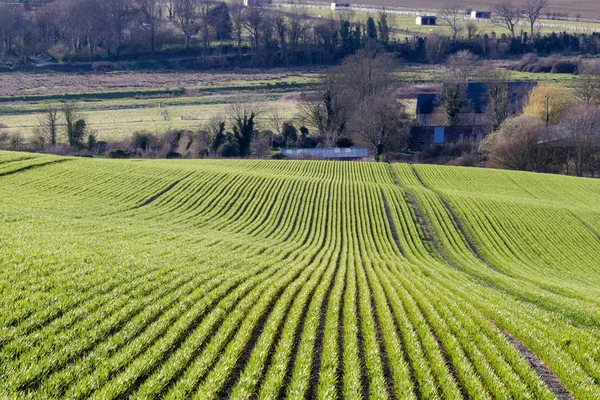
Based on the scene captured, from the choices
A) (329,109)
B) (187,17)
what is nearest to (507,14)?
(187,17)

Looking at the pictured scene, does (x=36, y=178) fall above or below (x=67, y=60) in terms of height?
below

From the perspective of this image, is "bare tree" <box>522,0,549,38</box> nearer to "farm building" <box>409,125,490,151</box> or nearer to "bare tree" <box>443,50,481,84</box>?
"bare tree" <box>443,50,481,84</box>

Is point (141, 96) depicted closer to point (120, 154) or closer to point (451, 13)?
point (120, 154)

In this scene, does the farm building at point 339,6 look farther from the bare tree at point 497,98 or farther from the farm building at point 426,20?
Answer: the bare tree at point 497,98

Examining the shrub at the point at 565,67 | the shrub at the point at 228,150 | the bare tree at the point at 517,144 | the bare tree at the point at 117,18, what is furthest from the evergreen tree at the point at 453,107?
the bare tree at the point at 117,18

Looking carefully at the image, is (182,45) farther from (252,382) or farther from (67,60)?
(252,382)

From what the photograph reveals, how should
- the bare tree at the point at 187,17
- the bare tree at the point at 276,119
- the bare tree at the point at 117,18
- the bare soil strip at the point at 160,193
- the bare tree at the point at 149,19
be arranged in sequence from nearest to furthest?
the bare soil strip at the point at 160,193 < the bare tree at the point at 276,119 < the bare tree at the point at 117,18 < the bare tree at the point at 149,19 < the bare tree at the point at 187,17

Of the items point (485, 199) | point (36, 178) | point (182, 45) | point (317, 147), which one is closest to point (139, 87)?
point (182, 45)
